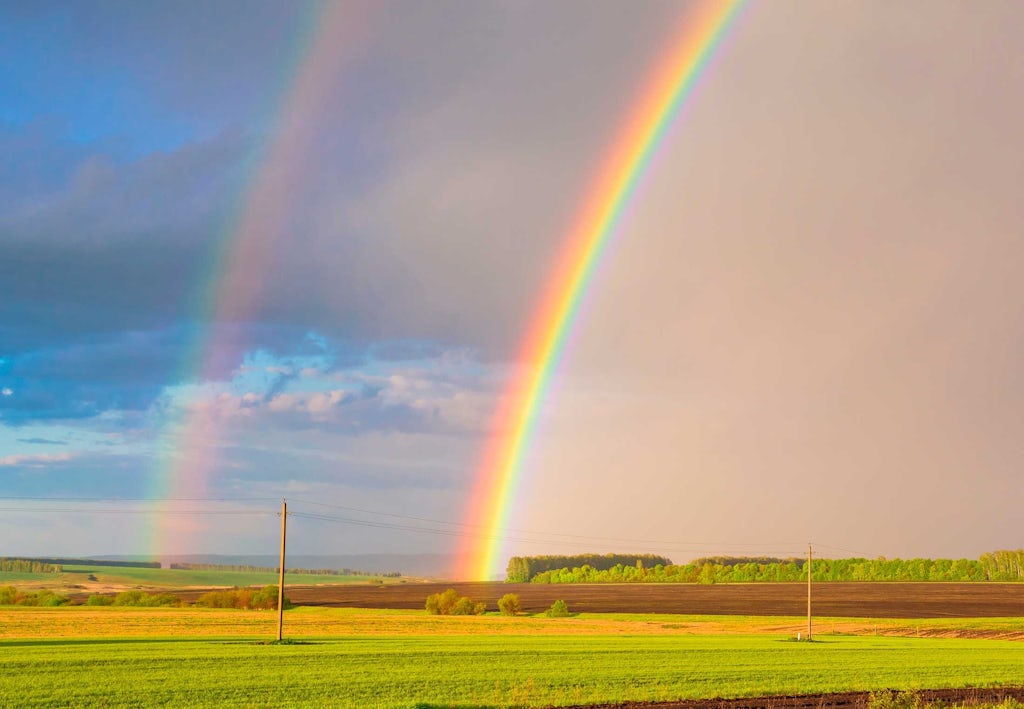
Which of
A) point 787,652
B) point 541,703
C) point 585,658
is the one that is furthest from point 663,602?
point 541,703

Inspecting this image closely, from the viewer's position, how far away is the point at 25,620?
93.2 m

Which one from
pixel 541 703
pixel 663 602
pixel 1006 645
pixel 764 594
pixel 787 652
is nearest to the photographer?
pixel 541 703

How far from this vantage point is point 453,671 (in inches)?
1762

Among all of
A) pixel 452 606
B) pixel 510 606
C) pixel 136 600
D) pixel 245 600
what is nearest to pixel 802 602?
pixel 510 606

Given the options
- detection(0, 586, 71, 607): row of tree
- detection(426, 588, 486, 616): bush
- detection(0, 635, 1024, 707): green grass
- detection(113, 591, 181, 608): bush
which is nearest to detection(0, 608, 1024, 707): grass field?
detection(0, 635, 1024, 707): green grass

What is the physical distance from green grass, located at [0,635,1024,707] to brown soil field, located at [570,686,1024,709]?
158cm

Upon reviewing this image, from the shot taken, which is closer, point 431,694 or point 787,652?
point 431,694

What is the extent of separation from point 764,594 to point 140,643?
14081cm

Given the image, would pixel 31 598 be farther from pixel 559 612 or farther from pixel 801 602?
pixel 801 602

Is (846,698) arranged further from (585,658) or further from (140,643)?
(140,643)

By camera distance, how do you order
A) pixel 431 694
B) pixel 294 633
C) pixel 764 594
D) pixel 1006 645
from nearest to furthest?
pixel 431 694
pixel 1006 645
pixel 294 633
pixel 764 594

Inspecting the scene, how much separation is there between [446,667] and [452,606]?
9332cm

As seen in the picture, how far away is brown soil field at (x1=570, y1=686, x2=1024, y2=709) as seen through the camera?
109 ft

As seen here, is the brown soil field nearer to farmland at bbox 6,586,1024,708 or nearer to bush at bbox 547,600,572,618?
farmland at bbox 6,586,1024,708
